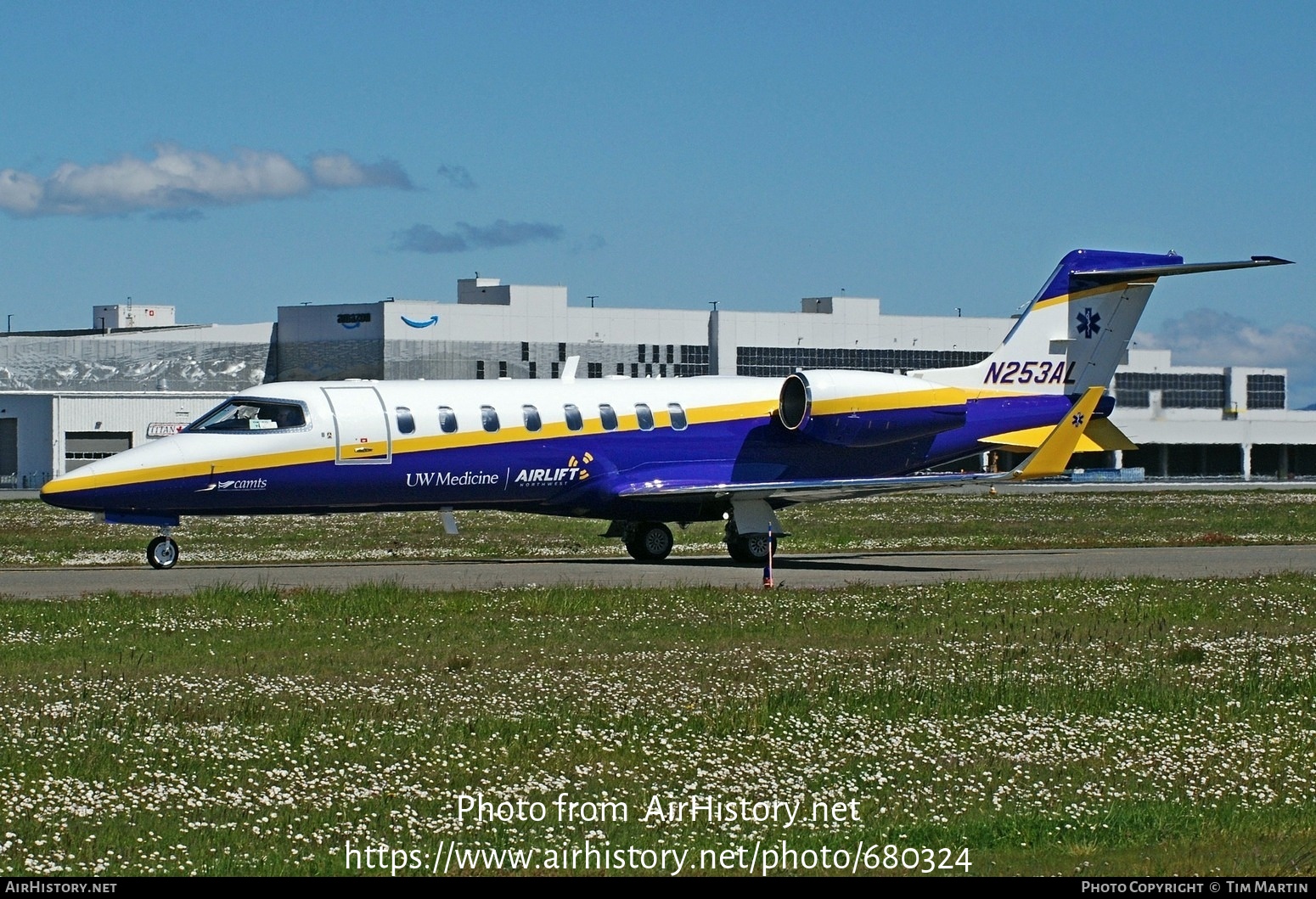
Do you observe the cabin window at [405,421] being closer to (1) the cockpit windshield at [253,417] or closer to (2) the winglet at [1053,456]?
(1) the cockpit windshield at [253,417]

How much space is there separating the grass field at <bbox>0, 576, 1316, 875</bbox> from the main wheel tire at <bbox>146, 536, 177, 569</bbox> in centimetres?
733

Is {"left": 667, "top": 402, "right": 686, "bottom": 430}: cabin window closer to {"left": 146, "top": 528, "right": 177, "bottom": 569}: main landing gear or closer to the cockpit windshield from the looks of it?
the cockpit windshield

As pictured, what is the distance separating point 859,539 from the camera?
38719 millimetres

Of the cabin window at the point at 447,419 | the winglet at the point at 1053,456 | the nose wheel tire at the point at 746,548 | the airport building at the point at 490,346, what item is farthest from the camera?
the airport building at the point at 490,346

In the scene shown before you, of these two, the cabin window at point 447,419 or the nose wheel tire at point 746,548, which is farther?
the nose wheel tire at point 746,548

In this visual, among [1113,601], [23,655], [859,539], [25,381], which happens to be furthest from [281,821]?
[25,381]

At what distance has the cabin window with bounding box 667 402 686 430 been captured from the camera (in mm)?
30547

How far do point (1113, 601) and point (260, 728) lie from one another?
13049 mm

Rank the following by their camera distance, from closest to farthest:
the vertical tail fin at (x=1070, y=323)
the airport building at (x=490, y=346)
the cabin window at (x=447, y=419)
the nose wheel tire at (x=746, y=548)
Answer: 1. the cabin window at (x=447, y=419)
2. the nose wheel tire at (x=746, y=548)
3. the vertical tail fin at (x=1070, y=323)
4. the airport building at (x=490, y=346)

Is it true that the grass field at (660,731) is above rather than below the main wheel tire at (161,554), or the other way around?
below

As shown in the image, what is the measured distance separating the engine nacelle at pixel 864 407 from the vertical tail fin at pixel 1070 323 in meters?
1.26

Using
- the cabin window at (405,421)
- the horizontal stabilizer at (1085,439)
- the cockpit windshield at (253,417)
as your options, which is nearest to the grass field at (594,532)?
the horizontal stabilizer at (1085,439)

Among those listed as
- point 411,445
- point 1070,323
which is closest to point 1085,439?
point 1070,323

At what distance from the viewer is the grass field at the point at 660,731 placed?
9.31m
